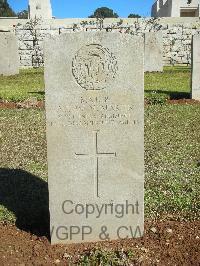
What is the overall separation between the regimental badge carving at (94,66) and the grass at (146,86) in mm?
8641

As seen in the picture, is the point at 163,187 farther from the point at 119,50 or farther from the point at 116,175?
the point at 119,50

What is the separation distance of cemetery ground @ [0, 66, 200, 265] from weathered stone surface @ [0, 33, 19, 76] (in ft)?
31.8

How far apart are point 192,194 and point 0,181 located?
2.41 meters

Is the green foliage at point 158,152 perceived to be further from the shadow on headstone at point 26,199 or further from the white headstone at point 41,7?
the white headstone at point 41,7

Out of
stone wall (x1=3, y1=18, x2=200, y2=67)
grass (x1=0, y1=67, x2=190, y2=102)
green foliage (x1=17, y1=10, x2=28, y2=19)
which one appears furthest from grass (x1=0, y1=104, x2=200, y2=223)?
green foliage (x1=17, y1=10, x2=28, y2=19)

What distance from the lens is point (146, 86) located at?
14922 mm

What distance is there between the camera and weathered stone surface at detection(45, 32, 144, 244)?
3541mm

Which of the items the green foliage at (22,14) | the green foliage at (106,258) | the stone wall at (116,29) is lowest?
the green foliage at (106,258)

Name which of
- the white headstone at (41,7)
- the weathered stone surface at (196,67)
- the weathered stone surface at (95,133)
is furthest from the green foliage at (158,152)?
the white headstone at (41,7)

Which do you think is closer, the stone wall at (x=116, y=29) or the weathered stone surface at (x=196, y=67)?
the weathered stone surface at (x=196, y=67)

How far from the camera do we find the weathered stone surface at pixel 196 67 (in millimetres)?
11961

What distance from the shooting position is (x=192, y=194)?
4.93 meters

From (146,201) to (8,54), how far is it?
15235mm

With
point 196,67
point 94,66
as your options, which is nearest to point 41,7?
point 196,67
